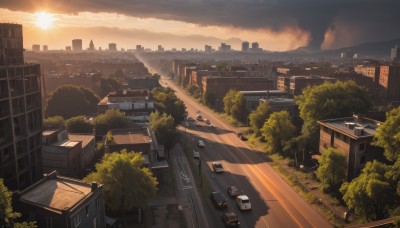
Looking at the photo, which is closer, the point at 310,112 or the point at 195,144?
the point at 310,112

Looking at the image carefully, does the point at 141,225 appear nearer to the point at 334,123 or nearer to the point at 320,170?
the point at 320,170

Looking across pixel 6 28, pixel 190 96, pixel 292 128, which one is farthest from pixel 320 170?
pixel 190 96

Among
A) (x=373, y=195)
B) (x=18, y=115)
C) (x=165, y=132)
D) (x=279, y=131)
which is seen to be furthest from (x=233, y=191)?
(x=18, y=115)

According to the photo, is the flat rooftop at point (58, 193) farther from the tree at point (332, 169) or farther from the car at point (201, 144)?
the car at point (201, 144)

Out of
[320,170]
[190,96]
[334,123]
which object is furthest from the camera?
[190,96]

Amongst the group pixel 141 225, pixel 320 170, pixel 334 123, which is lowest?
pixel 141 225
